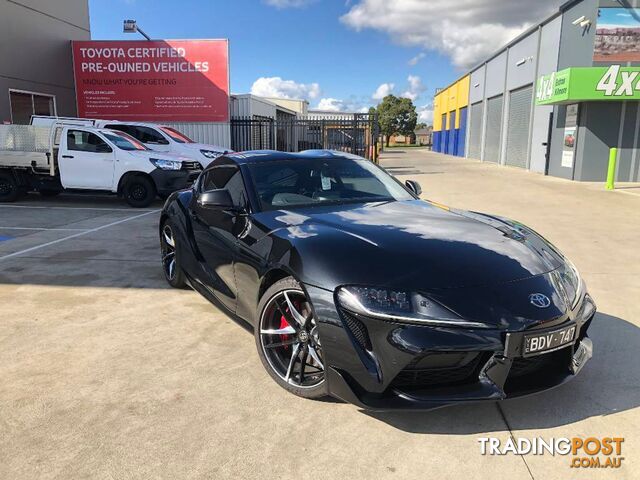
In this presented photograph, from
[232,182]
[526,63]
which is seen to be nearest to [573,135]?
[526,63]

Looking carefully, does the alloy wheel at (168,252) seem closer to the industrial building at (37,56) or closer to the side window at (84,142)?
the side window at (84,142)

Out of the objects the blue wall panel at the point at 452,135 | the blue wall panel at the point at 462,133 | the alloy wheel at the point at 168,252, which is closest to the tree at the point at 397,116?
the blue wall panel at the point at 452,135

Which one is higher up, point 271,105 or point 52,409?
point 271,105

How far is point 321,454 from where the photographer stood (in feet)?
8.39

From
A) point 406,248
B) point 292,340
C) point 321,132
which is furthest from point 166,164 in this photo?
point 321,132

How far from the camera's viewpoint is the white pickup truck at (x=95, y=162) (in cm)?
1148

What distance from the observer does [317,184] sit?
4.16m

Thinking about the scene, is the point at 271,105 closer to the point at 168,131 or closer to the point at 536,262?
the point at 168,131

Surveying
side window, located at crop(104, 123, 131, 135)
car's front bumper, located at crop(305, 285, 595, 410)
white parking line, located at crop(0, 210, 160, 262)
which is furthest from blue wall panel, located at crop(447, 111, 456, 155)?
car's front bumper, located at crop(305, 285, 595, 410)

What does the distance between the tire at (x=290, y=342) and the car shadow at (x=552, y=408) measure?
16.2 inches

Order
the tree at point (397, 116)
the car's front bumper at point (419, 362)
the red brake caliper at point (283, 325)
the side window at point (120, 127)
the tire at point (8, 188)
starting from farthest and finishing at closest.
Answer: the tree at point (397, 116) → the side window at point (120, 127) → the tire at point (8, 188) → the red brake caliper at point (283, 325) → the car's front bumper at point (419, 362)

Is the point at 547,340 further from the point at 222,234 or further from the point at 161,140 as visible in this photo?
the point at 161,140

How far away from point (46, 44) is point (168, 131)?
849cm

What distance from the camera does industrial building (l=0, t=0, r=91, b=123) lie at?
17.2 m
